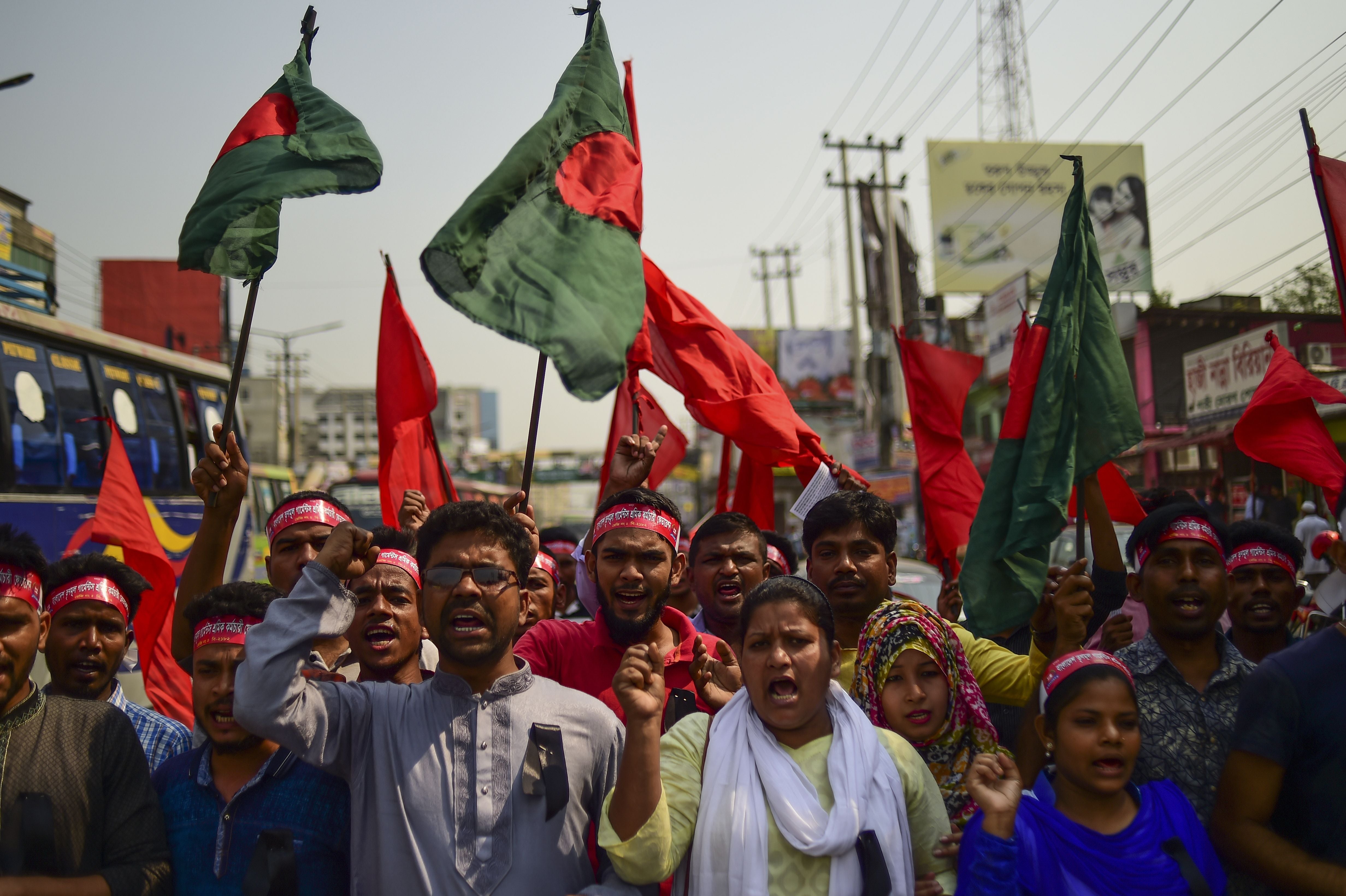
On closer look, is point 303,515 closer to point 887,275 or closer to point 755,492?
point 755,492

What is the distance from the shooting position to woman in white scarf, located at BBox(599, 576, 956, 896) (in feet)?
7.75

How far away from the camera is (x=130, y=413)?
967 cm

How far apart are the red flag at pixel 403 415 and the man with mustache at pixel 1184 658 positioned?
11.1 feet

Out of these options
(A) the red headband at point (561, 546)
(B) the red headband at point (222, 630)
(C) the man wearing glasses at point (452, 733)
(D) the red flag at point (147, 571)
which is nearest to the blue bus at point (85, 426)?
(D) the red flag at point (147, 571)

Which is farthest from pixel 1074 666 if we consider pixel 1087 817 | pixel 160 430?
pixel 160 430

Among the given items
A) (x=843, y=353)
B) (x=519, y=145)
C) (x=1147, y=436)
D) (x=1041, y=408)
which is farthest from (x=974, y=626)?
(x=843, y=353)

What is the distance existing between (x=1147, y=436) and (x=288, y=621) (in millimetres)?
23760

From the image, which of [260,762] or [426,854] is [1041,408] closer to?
[426,854]

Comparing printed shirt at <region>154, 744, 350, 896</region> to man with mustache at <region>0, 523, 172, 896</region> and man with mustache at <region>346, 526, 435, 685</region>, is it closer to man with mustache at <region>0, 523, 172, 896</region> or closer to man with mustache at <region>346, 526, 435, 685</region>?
man with mustache at <region>0, 523, 172, 896</region>

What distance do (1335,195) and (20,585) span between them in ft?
16.0

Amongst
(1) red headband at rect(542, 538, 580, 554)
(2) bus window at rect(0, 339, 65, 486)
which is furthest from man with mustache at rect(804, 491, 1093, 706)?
(2) bus window at rect(0, 339, 65, 486)

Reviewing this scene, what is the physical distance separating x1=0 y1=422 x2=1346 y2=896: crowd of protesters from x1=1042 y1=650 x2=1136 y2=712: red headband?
0.06 feet

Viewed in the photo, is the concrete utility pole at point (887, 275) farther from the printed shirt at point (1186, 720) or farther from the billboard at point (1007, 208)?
the printed shirt at point (1186, 720)

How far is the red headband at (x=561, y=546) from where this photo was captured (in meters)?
7.09
